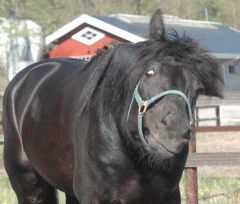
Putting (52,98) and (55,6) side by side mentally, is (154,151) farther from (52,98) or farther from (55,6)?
(55,6)

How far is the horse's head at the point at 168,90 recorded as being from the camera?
2197 mm

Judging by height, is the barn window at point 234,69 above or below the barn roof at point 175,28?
below

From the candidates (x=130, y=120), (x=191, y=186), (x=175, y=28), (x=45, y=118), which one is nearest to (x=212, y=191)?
(x=191, y=186)

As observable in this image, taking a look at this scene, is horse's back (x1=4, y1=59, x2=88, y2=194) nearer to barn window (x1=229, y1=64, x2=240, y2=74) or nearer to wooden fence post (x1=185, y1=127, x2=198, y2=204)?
wooden fence post (x1=185, y1=127, x2=198, y2=204)

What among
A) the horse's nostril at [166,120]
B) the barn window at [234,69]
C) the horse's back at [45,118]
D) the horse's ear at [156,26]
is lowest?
the barn window at [234,69]

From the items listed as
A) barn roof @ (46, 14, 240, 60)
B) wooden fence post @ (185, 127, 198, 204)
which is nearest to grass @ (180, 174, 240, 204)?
wooden fence post @ (185, 127, 198, 204)

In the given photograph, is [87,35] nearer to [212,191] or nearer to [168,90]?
[212,191]

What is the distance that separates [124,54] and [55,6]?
113ft

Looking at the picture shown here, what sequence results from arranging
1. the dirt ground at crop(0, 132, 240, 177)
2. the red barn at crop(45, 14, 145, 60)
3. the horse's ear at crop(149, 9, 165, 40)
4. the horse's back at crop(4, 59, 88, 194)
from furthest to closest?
the red barn at crop(45, 14, 145, 60), the dirt ground at crop(0, 132, 240, 177), the horse's back at crop(4, 59, 88, 194), the horse's ear at crop(149, 9, 165, 40)

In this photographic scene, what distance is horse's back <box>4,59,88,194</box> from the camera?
3.08m

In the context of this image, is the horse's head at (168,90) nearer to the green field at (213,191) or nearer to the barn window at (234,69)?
the green field at (213,191)

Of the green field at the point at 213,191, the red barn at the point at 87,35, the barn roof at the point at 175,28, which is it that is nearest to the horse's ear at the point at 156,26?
the green field at the point at 213,191

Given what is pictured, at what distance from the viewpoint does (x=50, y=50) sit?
68.2 feet

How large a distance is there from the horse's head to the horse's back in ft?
2.50
